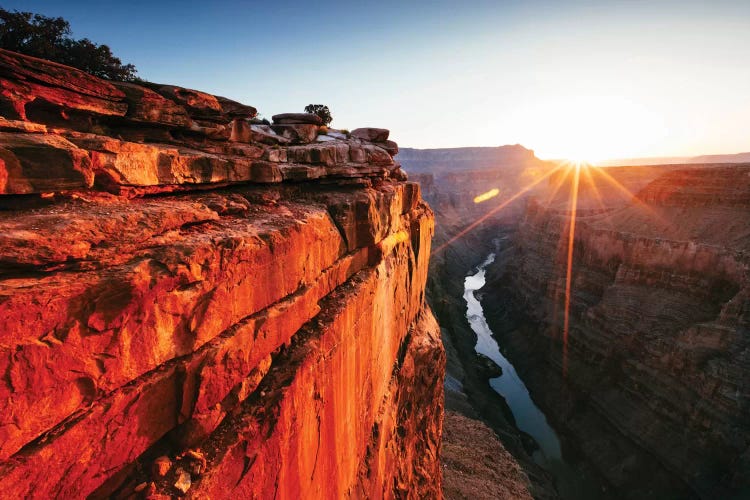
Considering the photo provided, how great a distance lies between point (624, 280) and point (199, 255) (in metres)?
34.4

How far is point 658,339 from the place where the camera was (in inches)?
969

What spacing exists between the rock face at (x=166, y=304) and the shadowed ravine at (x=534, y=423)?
70.1 ft

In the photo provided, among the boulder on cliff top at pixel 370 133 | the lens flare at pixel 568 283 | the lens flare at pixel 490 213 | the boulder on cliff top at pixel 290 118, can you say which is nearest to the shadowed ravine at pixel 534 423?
the lens flare at pixel 568 283

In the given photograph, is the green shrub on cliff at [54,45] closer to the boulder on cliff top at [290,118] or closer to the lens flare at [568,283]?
the boulder on cliff top at [290,118]

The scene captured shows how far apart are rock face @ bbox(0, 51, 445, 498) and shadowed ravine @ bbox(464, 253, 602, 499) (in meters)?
21.4

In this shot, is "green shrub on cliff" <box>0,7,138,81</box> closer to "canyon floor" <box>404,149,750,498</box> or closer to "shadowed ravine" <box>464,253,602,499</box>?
"canyon floor" <box>404,149,750,498</box>

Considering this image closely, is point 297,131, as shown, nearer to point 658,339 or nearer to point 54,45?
point 54,45

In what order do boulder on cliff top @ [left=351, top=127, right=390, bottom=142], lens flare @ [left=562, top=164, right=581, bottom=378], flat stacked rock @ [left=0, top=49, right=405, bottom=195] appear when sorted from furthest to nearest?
lens flare @ [left=562, top=164, right=581, bottom=378], boulder on cliff top @ [left=351, top=127, right=390, bottom=142], flat stacked rock @ [left=0, top=49, right=405, bottom=195]

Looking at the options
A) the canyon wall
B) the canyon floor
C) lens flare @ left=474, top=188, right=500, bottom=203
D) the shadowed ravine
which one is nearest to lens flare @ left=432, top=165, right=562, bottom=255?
the canyon wall

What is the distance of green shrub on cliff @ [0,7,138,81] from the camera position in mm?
9484

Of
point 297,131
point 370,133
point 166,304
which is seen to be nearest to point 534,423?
point 370,133

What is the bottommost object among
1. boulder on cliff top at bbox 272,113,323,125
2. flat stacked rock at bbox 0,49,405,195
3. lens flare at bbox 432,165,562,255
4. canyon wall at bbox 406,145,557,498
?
canyon wall at bbox 406,145,557,498

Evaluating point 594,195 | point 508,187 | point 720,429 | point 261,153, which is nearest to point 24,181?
point 261,153

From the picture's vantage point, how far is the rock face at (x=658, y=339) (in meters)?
20.3
